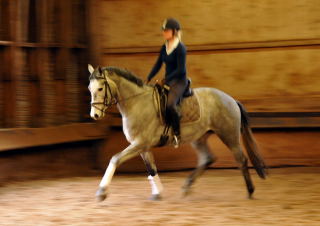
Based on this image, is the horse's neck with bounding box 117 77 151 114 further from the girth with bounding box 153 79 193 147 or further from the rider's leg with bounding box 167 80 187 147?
the rider's leg with bounding box 167 80 187 147

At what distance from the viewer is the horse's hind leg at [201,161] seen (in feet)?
26.1

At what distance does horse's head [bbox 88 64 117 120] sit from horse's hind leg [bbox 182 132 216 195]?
164 centimetres

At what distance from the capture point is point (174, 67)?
7477 mm

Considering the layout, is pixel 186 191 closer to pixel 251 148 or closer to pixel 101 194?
pixel 251 148

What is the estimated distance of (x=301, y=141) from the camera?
32.7ft

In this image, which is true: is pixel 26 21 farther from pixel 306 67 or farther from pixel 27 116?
pixel 306 67

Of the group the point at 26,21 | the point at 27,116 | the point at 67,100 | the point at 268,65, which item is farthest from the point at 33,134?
the point at 268,65

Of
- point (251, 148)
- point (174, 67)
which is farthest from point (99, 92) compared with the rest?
point (251, 148)

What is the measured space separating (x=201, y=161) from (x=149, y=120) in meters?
1.16

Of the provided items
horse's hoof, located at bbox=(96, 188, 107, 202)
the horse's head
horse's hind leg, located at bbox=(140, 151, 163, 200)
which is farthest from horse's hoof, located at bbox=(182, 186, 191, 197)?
the horse's head

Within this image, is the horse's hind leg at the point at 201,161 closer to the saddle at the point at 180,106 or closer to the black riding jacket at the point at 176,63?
the saddle at the point at 180,106

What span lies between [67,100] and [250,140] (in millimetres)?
3718

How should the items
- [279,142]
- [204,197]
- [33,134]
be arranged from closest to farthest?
[204,197] → [33,134] → [279,142]

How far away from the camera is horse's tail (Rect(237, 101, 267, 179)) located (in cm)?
788
